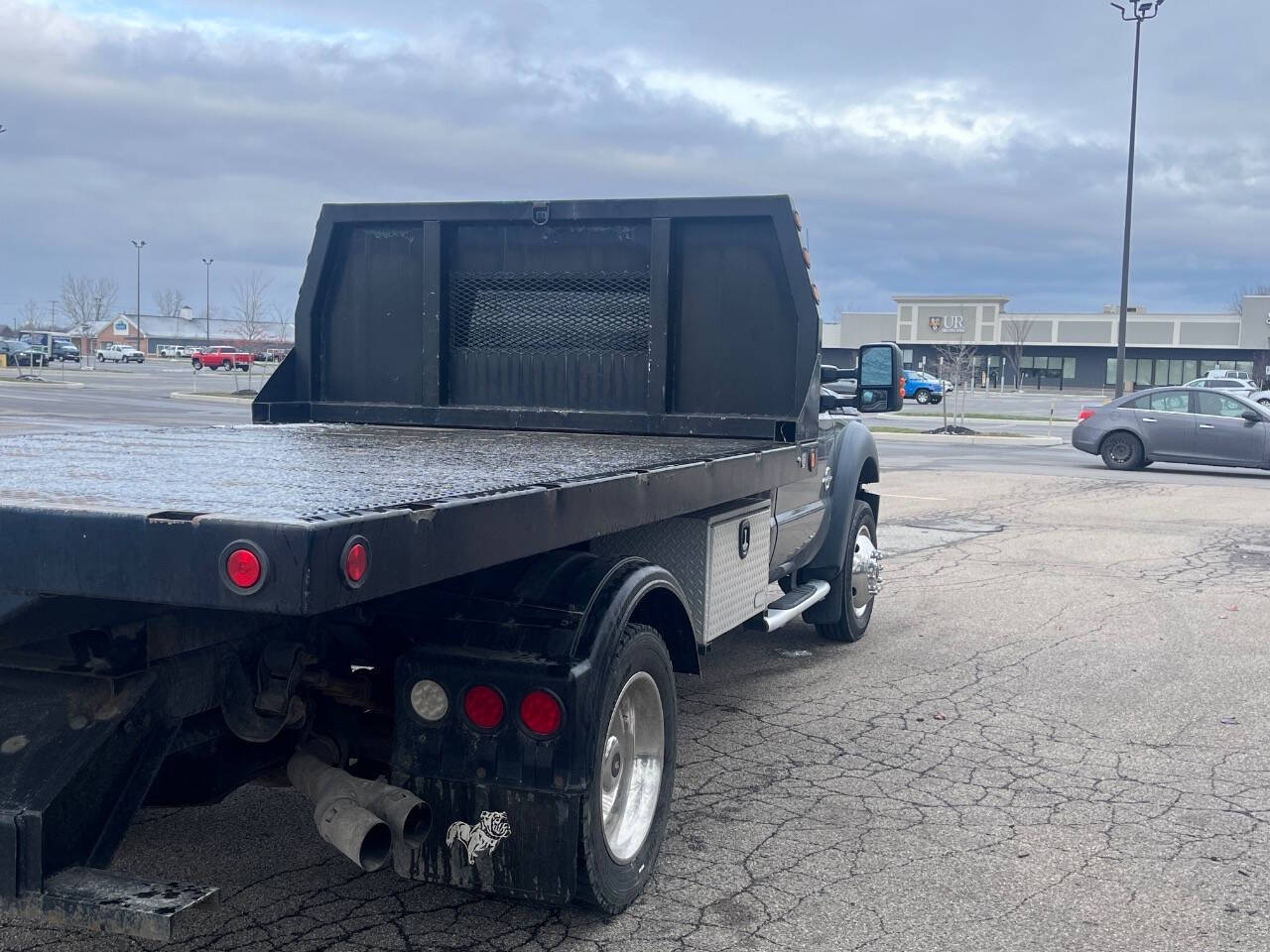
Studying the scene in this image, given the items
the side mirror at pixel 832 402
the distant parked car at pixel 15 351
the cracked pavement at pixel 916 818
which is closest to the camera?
the cracked pavement at pixel 916 818

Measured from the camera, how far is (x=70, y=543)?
2.57 metres

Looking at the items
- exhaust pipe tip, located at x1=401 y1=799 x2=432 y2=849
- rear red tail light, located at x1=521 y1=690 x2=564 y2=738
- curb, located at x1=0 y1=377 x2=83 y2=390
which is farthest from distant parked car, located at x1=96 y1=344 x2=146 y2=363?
rear red tail light, located at x1=521 y1=690 x2=564 y2=738

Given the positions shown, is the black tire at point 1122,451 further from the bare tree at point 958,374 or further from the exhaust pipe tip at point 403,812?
the exhaust pipe tip at point 403,812

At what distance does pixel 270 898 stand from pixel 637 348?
3.39 m

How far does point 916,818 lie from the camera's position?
4.94 m

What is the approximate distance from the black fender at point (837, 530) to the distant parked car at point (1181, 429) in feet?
48.4

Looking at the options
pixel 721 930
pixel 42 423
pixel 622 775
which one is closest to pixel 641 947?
pixel 721 930

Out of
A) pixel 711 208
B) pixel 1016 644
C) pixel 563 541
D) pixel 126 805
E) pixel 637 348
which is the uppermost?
pixel 711 208

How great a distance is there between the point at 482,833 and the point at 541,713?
0.37 metres

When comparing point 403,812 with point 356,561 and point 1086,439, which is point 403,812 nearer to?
point 356,561

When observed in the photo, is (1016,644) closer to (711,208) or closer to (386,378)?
(711,208)

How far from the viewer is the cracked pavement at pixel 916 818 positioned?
12.8ft

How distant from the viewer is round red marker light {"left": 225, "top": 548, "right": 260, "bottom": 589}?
2.46 meters

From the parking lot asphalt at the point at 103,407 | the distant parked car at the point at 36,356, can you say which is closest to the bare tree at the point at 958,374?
the parking lot asphalt at the point at 103,407
